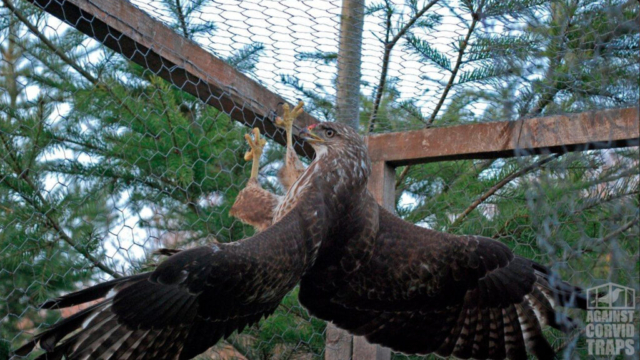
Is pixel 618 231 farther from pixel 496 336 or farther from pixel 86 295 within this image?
pixel 496 336

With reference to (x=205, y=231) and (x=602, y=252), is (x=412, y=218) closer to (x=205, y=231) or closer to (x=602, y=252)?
(x=205, y=231)

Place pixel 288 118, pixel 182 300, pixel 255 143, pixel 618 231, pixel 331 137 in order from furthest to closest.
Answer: pixel 255 143 → pixel 288 118 → pixel 331 137 → pixel 182 300 → pixel 618 231

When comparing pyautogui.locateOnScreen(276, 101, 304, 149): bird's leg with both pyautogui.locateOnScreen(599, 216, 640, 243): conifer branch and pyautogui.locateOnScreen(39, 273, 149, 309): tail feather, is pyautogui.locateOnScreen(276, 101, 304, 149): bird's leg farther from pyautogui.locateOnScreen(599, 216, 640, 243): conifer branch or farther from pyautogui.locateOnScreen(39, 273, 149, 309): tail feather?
pyautogui.locateOnScreen(599, 216, 640, 243): conifer branch

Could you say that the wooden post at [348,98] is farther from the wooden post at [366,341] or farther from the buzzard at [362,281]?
the buzzard at [362,281]

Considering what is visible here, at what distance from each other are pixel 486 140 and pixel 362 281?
0.65 m

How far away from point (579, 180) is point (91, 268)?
2003 millimetres

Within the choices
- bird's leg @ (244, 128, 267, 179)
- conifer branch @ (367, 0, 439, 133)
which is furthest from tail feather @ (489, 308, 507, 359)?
bird's leg @ (244, 128, 267, 179)

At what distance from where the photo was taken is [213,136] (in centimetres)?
327

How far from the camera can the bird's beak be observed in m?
2.71

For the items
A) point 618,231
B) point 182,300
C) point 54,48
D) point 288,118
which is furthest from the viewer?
point 54,48

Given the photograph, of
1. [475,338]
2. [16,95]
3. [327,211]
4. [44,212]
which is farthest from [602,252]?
[16,95]

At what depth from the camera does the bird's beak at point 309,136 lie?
271cm

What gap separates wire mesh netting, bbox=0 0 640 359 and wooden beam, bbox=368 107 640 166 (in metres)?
0.07

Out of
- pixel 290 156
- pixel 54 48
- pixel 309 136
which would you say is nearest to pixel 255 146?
pixel 290 156
